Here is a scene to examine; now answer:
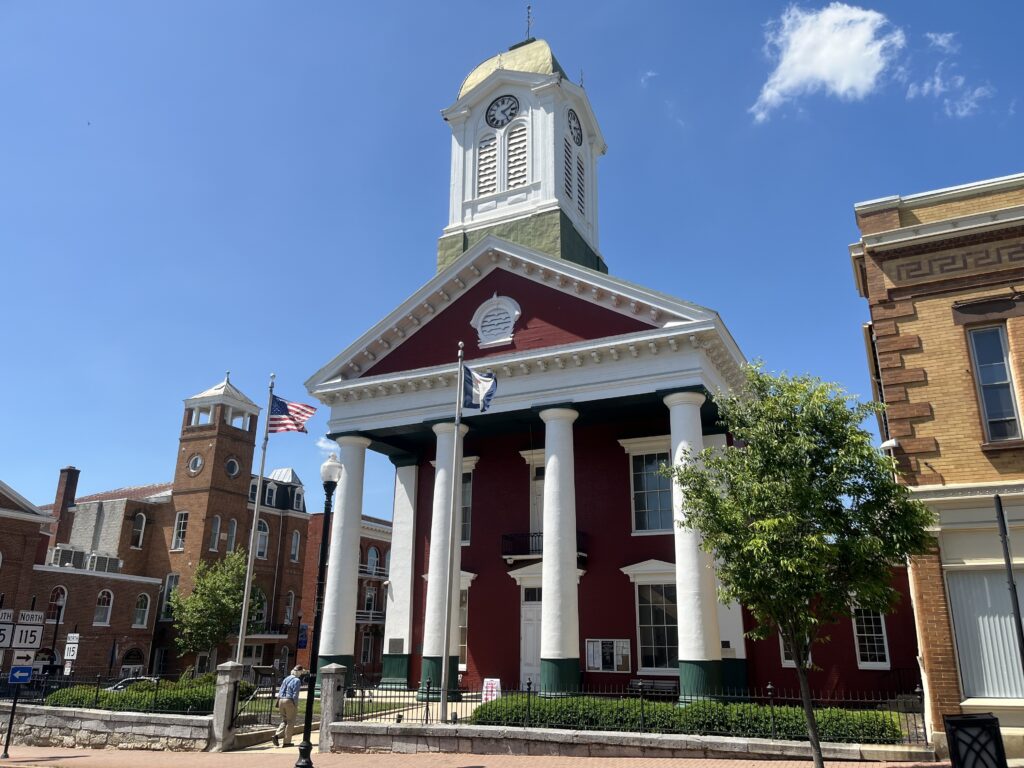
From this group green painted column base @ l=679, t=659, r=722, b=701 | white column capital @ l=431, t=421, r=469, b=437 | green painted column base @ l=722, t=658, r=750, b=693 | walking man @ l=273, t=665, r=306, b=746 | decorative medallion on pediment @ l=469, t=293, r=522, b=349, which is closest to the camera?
walking man @ l=273, t=665, r=306, b=746

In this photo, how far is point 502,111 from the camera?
106ft

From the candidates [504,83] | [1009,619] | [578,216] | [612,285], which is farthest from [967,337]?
[504,83]

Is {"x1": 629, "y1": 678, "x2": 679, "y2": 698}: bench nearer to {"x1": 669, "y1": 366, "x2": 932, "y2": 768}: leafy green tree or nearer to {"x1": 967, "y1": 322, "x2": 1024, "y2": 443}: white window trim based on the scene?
{"x1": 669, "y1": 366, "x2": 932, "y2": 768}: leafy green tree

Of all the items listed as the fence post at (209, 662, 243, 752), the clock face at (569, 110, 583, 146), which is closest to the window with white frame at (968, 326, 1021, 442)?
the fence post at (209, 662, 243, 752)

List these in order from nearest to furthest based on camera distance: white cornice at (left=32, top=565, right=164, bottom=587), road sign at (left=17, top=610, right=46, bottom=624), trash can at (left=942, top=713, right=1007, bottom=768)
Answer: trash can at (left=942, top=713, right=1007, bottom=768) < road sign at (left=17, top=610, right=46, bottom=624) < white cornice at (left=32, top=565, right=164, bottom=587)

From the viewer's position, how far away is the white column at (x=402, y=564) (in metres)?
26.0

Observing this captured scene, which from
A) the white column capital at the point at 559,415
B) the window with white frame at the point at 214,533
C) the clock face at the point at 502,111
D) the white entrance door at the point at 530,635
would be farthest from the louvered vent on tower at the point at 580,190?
the window with white frame at the point at 214,533

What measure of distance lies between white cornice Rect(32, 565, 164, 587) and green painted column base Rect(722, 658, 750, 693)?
35906mm

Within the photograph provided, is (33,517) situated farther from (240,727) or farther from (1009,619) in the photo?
(1009,619)

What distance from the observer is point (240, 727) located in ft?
63.2

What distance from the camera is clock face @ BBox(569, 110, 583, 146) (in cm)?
3272

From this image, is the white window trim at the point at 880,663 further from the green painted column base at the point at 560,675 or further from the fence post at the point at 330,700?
the fence post at the point at 330,700

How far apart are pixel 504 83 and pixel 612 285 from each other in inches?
538

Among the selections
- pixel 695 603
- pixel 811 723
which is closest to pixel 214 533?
pixel 695 603
